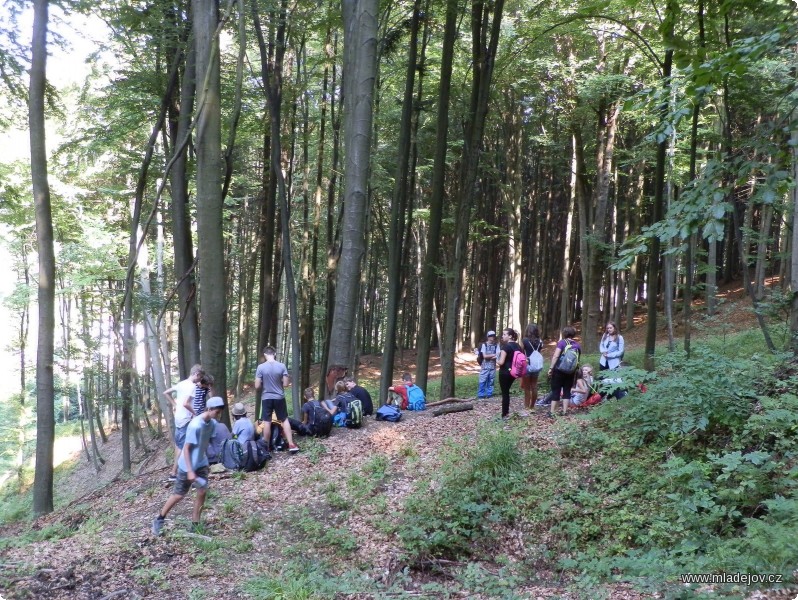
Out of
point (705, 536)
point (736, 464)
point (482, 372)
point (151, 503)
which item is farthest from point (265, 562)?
point (482, 372)

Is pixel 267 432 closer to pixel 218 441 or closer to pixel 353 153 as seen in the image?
pixel 218 441

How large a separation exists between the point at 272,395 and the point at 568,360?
502 centimetres

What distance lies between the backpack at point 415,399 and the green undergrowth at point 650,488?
3528 millimetres

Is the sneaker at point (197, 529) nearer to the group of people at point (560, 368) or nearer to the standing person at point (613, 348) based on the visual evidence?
the group of people at point (560, 368)

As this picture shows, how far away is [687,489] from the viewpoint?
6359 mm

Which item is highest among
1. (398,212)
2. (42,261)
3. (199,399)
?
(398,212)

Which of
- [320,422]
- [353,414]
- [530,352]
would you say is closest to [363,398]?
[353,414]

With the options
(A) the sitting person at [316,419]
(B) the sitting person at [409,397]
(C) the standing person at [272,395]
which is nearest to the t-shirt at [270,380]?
(C) the standing person at [272,395]

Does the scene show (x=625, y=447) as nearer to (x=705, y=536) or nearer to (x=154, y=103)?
(x=705, y=536)

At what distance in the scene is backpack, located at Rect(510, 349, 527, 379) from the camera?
32.2 feet

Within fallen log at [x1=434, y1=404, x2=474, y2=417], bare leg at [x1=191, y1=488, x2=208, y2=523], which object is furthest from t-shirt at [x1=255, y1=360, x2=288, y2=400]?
fallen log at [x1=434, y1=404, x2=474, y2=417]

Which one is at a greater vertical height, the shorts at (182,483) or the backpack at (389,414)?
the shorts at (182,483)

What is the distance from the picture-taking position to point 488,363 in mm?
14414

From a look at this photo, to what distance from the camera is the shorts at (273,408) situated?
9531 millimetres
